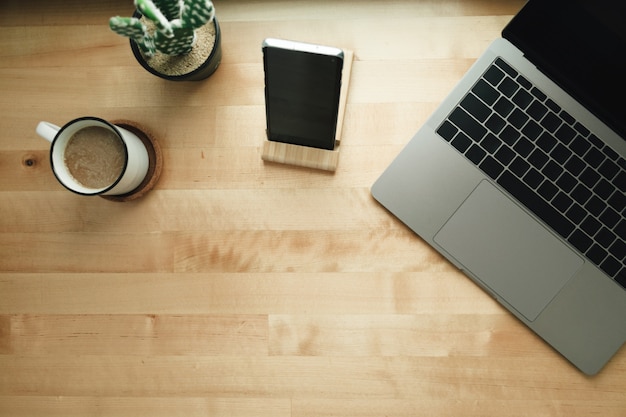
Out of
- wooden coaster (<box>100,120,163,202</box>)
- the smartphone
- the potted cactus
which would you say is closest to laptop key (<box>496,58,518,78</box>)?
the smartphone

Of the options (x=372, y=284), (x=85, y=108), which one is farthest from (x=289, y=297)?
(x=85, y=108)

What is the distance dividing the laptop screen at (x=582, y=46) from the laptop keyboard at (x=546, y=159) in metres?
0.05

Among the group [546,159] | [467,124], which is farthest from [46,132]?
[546,159]

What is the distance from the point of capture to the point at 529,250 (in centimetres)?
76

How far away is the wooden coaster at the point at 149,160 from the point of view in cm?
A: 80

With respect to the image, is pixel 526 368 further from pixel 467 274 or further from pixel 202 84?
pixel 202 84

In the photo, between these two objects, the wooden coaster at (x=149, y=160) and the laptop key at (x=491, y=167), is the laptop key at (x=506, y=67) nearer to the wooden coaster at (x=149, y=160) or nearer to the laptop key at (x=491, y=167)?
the laptop key at (x=491, y=167)

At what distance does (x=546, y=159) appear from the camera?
75 centimetres

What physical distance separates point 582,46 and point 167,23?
51cm

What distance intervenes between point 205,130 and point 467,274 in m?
0.44

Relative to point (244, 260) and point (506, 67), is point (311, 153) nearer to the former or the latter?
point (244, 260)

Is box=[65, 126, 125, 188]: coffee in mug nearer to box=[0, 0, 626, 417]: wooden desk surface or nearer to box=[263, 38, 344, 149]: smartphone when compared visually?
box=[0, 0, 626, 417]: wooden desk surface

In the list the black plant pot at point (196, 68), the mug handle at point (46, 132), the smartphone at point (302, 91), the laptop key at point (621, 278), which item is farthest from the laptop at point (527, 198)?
the mug handle at point (46, 132)

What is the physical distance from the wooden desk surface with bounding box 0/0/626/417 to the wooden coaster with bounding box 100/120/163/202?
0.02 m
